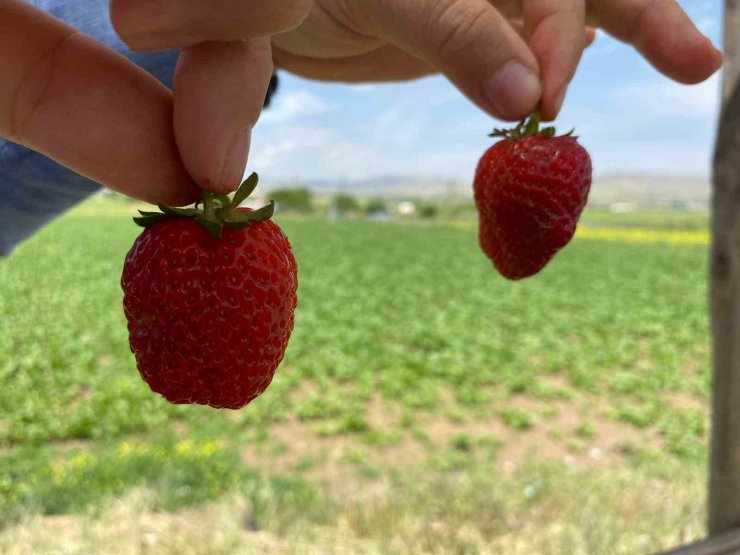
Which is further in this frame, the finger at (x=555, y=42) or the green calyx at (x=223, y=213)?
the finger at (x=555, y=42)

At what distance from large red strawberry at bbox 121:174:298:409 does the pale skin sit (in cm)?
3

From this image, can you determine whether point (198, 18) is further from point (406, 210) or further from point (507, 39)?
point (406, 210)

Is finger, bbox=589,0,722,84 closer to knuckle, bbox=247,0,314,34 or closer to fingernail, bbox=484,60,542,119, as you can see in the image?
fingernail, bbox=484,60,542,119

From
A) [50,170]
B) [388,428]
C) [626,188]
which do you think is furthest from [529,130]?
[626,188]

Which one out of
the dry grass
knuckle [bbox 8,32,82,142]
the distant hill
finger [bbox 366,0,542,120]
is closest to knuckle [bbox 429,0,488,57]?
finger [bbox 366,0,542,120]

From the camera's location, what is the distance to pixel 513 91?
600 millimetres

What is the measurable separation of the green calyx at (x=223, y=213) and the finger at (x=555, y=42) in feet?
1.15

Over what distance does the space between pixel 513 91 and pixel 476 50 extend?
0.06m

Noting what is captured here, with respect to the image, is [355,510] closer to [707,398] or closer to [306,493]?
[306,493]

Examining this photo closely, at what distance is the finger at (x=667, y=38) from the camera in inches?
29.5

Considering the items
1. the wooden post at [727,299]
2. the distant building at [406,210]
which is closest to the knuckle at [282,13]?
the wooden post at [727,299]

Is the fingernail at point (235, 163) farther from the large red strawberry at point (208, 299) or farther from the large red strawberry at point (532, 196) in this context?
the large red strawberry at point (532, 196)

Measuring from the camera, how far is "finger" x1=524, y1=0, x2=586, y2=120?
2.15ft

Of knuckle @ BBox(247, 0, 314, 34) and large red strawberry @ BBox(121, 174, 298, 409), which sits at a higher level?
knuckle @ BBox(247, 0, 314, 34)
